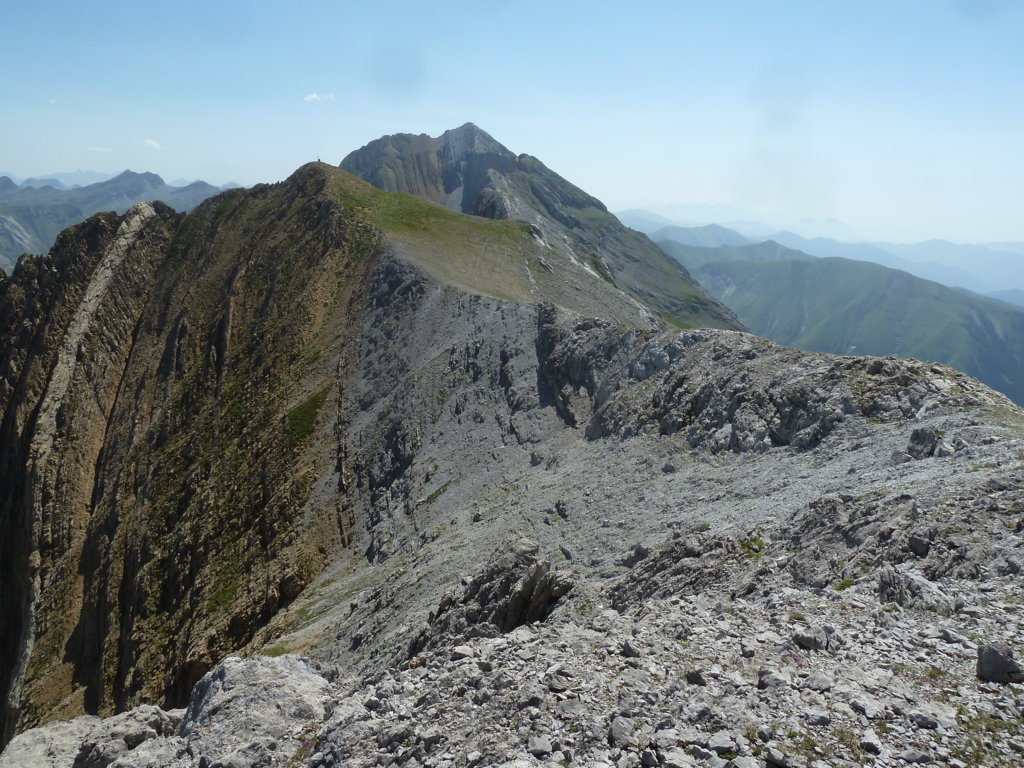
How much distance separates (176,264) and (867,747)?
95.8 meters

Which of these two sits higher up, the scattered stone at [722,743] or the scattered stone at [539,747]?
the scattered stone at [722,743]

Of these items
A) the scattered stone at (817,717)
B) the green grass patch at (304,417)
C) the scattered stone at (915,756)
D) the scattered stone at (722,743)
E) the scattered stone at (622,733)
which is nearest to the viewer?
the scattered stone at (915,756)

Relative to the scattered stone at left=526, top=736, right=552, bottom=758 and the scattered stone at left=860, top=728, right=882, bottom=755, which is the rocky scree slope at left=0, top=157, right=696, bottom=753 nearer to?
the scattered stone at left=526, top=736, right=552, bottom=758

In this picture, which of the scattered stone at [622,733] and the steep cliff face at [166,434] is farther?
the steep cliff face at [166,434]

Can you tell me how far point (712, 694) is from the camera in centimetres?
1184

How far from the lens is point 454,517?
A: 3791 centimetres

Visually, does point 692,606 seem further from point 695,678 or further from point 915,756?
point 915,756

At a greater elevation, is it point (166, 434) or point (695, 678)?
point (695, 678)

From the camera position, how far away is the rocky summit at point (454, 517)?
12.3 meters

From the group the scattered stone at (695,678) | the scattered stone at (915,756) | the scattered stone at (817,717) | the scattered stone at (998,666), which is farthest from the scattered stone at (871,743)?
the scattered stone at (695,678)

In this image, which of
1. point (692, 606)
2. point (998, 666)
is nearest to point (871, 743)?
point (998, 666)

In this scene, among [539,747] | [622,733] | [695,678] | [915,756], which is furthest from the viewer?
[695,678]

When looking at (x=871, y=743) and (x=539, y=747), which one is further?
(x=539, y=747)

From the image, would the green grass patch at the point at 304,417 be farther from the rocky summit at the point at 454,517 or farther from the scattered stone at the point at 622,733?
the scattered stone at the point at 622,733
